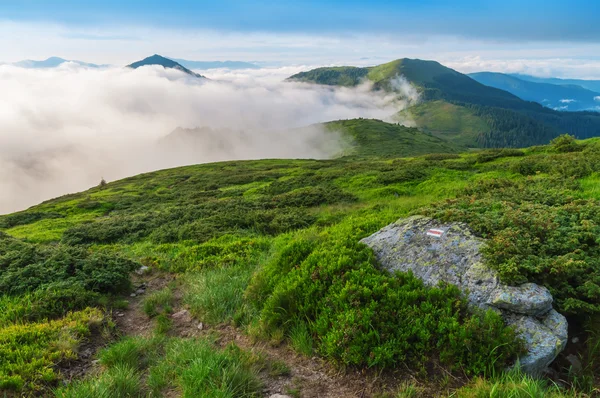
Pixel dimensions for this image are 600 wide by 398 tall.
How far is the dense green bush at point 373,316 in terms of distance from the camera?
208 inches

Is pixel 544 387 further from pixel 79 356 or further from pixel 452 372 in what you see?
pixel 79 356

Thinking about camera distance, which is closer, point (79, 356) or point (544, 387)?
point (544, 387)

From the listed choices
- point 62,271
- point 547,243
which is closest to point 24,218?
point 62,271

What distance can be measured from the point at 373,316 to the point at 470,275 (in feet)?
6.90

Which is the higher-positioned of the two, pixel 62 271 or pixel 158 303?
pixel 62 271

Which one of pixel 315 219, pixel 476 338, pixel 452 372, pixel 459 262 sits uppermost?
pixel 459 262

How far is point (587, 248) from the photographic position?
6.84m

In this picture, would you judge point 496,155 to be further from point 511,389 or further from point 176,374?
point 176,374

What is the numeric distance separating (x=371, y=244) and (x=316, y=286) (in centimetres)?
220

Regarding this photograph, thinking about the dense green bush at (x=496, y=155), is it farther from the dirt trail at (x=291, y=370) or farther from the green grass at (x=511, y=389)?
the dirt trail at (x=291, y=370)

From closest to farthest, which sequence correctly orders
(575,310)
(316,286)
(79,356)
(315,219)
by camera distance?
(575,310), (79,356), (316,286), (315,219)

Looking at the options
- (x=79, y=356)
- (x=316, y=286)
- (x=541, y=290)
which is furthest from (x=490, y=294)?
(x=79, y=356)

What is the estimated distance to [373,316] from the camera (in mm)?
5953

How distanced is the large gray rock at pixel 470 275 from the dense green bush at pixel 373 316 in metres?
0.31
